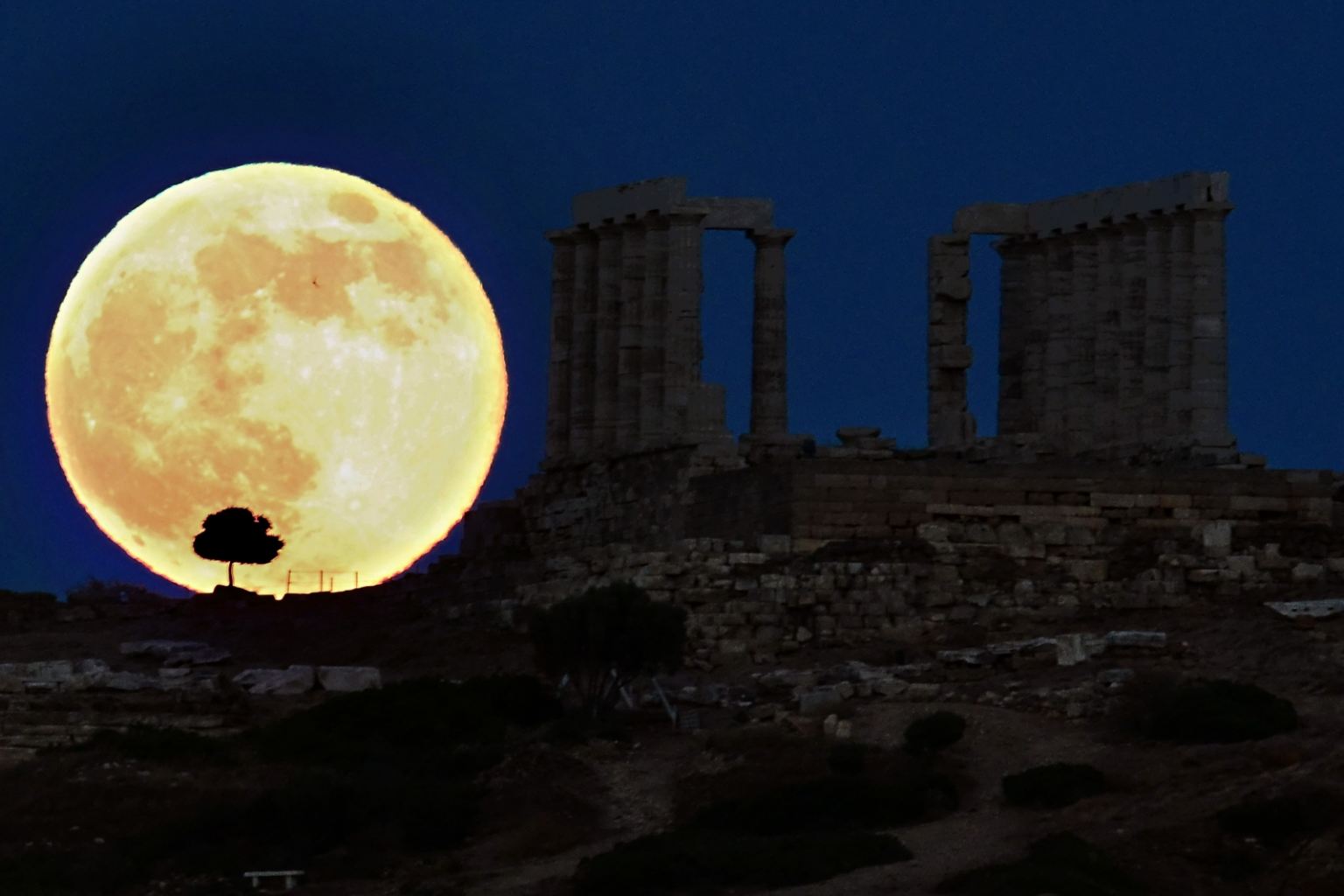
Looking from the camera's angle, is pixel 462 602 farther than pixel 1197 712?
Yes

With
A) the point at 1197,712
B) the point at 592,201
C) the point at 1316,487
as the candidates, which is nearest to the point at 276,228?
the point at 592,201

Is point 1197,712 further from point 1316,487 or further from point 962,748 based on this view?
point 1316,487

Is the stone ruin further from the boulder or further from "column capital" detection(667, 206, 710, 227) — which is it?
the boulder

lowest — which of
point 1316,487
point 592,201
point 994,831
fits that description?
point 994,831

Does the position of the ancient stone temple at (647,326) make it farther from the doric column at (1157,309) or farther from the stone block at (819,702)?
Answer: the stone block at (819,702)

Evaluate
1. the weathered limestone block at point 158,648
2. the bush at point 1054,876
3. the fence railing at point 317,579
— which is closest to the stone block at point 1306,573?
the bush at point 1054,876

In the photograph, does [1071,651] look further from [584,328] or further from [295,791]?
[584,328]

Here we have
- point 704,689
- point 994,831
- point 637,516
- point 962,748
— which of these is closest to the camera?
point 994,831
